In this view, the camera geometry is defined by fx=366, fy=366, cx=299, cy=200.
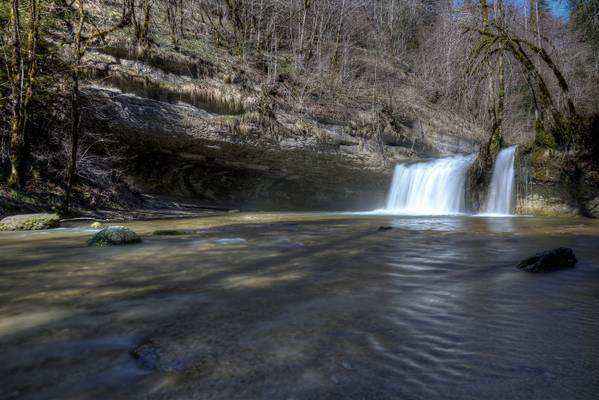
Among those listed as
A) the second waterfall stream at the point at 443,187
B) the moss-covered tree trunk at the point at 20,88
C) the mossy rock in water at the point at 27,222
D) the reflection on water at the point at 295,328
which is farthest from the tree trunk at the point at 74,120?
the second waterfall stream at the point at 443,187

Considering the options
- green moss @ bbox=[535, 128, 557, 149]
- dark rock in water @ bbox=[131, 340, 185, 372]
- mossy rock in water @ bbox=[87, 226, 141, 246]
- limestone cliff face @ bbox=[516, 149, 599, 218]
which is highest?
green moss @ bbox=[535, 128, 557, 149]

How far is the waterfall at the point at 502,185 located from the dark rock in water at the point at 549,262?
8.54 m

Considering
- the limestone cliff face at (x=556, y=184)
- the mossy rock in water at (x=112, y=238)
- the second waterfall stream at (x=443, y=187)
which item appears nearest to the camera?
the mossy rock in water at (x=112, y=238)

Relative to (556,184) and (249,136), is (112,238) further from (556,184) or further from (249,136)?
(556,184)

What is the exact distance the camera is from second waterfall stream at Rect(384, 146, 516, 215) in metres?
11.1

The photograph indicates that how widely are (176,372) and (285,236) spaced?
14.0 ft

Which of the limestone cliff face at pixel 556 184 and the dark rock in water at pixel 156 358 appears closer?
the dark rock in water at pixel 156 358

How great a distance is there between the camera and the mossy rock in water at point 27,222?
5879mm

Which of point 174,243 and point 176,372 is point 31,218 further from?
point 176,372

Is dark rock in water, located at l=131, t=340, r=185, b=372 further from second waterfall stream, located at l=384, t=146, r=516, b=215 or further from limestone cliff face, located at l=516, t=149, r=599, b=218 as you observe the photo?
second waterfall stream, located at l=384, t=146, r=516, b=215

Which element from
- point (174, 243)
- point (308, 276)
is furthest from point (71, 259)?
point (308, 276)

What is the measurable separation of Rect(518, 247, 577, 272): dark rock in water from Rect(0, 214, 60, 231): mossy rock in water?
6856 millimetres

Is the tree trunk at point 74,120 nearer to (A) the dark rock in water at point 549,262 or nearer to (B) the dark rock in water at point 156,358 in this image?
(B) the dark rock in water at point 156,358

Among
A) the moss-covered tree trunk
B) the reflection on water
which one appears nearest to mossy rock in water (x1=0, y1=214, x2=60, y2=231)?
the moss-covered tree trunk
